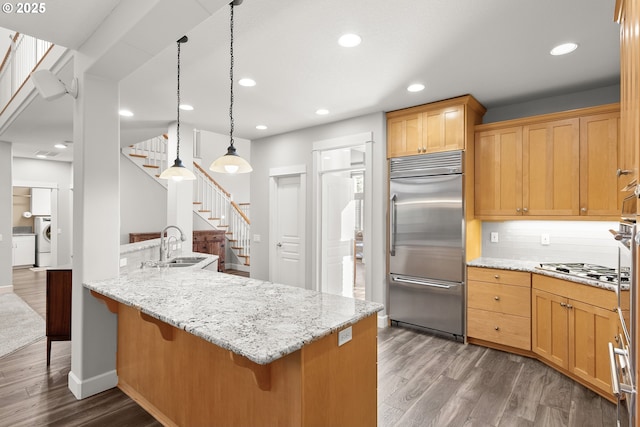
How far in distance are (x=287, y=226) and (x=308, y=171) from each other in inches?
38.6

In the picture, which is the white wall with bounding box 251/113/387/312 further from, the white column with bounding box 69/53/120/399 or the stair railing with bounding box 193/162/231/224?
the stair railing with bounding box 193/162/231/224

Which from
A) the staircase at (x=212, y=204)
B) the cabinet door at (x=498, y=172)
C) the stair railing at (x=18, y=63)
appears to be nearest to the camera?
the cabinet door at (x=498, y=172)

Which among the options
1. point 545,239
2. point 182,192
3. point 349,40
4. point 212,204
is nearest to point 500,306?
point 545,239

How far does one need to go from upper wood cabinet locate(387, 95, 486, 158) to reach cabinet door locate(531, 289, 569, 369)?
1.74 metres

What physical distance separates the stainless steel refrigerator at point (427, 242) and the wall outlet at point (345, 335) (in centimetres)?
248

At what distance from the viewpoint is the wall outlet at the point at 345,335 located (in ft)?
5.15

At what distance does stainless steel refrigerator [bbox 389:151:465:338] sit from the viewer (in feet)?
12.1

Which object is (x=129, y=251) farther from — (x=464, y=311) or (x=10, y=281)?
(x=10, y=281)

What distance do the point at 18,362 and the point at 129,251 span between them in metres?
1.38

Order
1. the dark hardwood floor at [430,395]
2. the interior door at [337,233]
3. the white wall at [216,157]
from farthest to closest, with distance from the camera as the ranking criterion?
the white wall at [216,157] < the interior door at [337,233] < the dark hardwood floor at [430,395]

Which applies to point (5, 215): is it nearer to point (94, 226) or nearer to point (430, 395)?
point (94, 226)

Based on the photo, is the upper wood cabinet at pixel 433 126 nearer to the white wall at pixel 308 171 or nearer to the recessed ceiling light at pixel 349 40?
the white wall at pixel 308 171

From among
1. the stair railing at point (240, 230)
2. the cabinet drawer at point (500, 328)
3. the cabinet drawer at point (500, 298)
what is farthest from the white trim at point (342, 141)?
the stair railing at point (240, 230)

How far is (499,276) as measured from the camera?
136 inches
